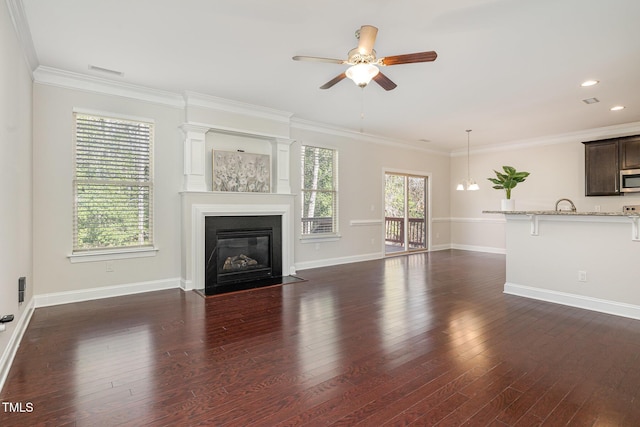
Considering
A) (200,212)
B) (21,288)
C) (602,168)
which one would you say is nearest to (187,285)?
(200,212)

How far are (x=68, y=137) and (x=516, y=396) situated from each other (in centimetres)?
534

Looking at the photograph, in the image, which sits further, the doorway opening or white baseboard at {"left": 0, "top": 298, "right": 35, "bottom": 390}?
the doorway opening

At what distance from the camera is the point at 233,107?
5129 mm

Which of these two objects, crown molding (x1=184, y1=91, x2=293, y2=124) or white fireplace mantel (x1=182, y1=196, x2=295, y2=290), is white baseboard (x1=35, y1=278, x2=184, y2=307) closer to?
white fireplace mantel (x1=182, y1=196, x2=295, y2=290)

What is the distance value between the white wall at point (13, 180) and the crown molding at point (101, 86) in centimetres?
32

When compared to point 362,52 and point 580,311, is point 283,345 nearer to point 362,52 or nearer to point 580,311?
point 362,52

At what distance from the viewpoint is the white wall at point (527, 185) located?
274 inches

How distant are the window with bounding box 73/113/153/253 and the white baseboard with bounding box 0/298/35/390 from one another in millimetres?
941

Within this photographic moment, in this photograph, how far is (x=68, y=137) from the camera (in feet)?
13.3

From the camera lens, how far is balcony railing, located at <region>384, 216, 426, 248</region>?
27.0 ft

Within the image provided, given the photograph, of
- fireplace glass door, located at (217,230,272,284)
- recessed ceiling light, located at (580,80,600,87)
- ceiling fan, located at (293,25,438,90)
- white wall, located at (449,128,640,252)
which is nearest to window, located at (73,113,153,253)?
fireplace glass door, located at (217,230,272,284)

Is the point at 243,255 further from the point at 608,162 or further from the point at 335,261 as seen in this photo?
the point at 608,162

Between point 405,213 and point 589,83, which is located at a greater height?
point 589,83

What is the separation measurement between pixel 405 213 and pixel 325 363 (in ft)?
21.0
